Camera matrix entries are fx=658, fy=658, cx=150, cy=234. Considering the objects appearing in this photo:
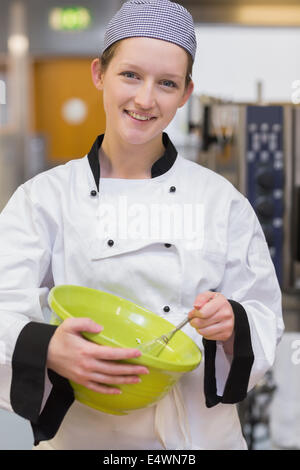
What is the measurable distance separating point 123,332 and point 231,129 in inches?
35.3

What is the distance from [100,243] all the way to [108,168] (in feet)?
0.31

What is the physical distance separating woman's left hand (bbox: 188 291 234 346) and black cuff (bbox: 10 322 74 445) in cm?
15

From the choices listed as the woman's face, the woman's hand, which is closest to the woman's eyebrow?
the woman's face

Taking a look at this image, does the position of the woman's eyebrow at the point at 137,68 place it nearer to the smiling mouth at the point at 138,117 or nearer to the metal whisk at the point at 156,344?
the smiling mouth at the point at 138,117

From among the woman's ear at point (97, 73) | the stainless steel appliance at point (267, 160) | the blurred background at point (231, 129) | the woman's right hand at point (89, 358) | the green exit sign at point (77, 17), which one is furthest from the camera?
the green exit sign at point (77, 17)

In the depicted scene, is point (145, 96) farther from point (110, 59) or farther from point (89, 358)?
point (89, 358)

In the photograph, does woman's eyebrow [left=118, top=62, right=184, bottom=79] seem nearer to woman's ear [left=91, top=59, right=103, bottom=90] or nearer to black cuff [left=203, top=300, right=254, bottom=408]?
woman's ear [left=91, top=59, right=103, bottom=90]

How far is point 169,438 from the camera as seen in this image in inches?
30.0

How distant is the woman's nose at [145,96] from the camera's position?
2.28ft

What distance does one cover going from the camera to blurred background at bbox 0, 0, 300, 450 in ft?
3.21

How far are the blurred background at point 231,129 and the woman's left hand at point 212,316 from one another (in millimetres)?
267

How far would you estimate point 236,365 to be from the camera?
737 millimetres

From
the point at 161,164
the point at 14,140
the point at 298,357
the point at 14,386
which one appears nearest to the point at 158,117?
the point at 161,164

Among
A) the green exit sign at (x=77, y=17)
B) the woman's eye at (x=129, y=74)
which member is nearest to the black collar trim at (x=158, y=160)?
the woman's eye at (x=129, y=74)
